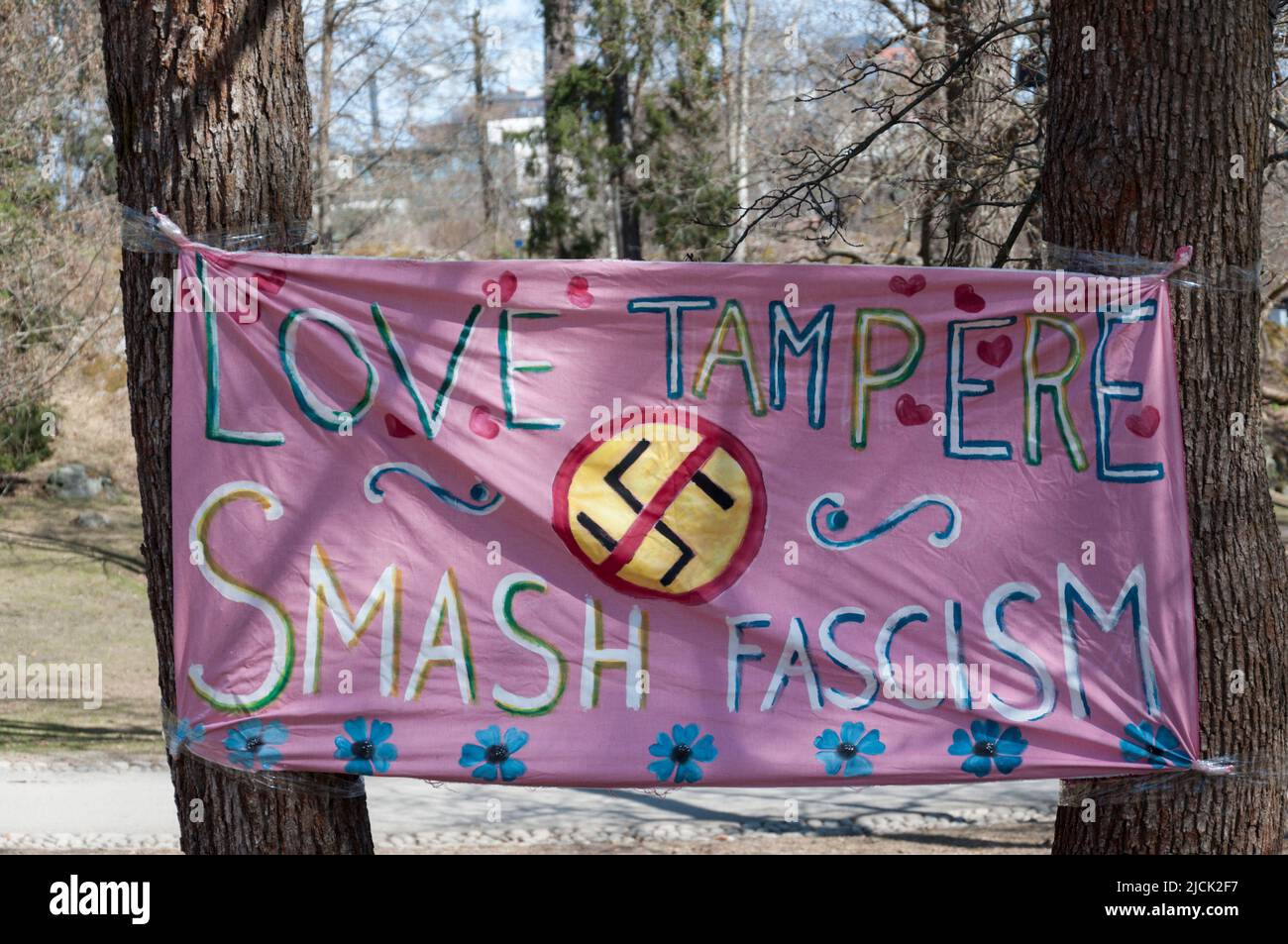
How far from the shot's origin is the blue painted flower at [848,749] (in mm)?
3527

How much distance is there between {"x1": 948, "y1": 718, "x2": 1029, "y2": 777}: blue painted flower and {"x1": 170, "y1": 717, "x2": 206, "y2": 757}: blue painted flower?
198 centimetres

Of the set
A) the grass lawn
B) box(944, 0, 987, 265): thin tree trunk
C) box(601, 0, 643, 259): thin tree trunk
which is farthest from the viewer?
box(601, 0, 643, 259): thin tree trunk

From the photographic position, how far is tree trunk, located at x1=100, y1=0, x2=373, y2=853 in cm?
361

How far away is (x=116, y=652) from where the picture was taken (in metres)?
12.9

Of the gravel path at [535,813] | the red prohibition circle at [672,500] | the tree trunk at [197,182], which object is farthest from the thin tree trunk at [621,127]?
the red prohibition circle at [672,500]

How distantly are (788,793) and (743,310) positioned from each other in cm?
637

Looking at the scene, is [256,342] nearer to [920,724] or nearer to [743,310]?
[743,310]

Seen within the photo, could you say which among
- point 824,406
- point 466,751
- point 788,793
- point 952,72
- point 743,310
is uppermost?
point 952,72

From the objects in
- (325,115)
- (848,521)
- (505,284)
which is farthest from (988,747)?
(325,115)

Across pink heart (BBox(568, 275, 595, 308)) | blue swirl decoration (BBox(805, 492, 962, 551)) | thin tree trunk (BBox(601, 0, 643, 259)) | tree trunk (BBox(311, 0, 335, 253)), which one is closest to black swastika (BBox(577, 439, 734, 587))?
blue swirl decoration (BBox(805, 492, 962, 551))

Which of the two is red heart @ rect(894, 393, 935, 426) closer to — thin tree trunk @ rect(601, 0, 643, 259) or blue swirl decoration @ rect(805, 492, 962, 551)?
blue swirl decoration @ rect(805, 492, 962, 551)

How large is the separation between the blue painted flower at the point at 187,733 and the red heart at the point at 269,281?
115cm
